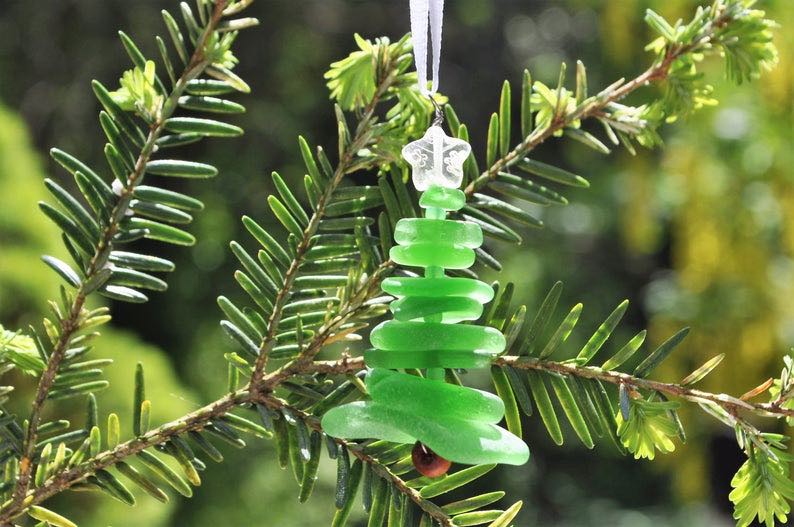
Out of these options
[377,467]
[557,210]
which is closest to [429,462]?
[377,467]

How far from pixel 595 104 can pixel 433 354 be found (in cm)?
16

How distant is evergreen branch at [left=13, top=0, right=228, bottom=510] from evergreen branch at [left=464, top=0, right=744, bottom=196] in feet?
0.47

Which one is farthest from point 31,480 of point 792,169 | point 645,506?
point 645,506

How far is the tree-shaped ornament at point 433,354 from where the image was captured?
0.35m

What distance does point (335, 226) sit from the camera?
0.43 metres

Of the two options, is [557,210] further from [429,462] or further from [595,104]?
[429,462]

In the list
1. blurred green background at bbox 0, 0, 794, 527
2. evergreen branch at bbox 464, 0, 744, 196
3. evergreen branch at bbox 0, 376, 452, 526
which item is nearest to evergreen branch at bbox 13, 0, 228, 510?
evergreen branch at bbox 0, 376, 452, 526

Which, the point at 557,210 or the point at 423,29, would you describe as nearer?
the point at 423,29

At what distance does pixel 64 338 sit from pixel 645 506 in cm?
262

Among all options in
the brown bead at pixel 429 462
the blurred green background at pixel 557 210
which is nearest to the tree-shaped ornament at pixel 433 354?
the brown bead at pixel 429 462

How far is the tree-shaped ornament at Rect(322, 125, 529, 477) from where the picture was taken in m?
0.35

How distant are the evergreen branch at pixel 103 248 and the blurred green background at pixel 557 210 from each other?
1279 mm

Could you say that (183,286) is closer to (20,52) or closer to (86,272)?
(20,52)

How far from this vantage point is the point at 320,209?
0.42m
